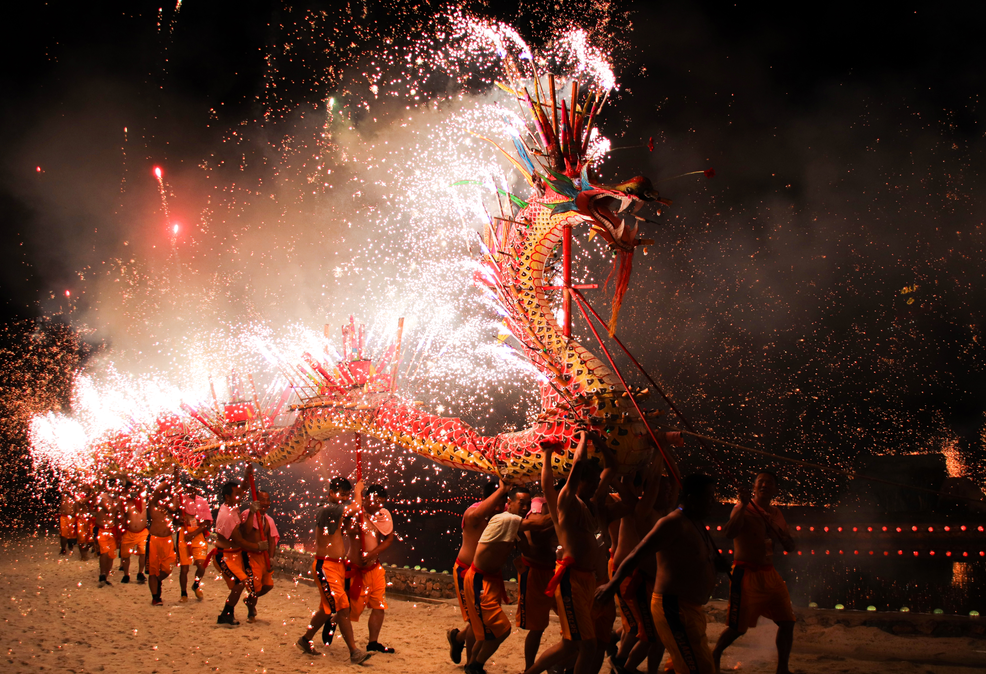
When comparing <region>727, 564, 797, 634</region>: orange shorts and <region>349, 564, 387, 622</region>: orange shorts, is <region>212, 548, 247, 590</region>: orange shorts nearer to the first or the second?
<region>349, 564, 387, 622</region>: orange shorts

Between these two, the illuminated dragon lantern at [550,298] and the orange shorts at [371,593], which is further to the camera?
the orange shorts at [371,593]

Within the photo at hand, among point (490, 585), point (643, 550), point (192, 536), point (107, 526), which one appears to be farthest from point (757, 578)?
point (107, 526)

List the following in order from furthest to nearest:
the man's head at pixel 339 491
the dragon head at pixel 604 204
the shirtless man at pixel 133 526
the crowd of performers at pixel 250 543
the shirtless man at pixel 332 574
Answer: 1. the shirtless man at pixel 133 526
2. the man's head at pixel 339 491
3. the crowd of performers at pixel 250 543
4. the shirtless man at pixel 332 574
5. the dragon head at pixel 604 204

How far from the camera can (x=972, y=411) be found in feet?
40.8

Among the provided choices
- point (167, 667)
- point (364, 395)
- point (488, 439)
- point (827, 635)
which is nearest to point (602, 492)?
point (488, 439)

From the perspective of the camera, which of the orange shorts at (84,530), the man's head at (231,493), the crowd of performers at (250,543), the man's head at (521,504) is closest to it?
the man's head at (521,504)

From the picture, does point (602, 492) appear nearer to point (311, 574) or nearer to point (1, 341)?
point (311, 574)

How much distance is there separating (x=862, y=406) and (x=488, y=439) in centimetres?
1154

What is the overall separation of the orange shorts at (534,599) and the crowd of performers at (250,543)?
1.62 meters

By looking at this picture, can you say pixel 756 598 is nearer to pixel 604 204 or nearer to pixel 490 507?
pixel 490 507

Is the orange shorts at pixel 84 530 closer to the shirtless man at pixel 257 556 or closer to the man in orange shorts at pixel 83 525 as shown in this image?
the man in orange shorts at pixel 83 525

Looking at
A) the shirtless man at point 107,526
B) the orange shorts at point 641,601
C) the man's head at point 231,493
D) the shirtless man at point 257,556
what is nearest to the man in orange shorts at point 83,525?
the shirtless man at point 107,526

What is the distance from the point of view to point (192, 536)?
7.79 meters

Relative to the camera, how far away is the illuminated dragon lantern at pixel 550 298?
427cm
